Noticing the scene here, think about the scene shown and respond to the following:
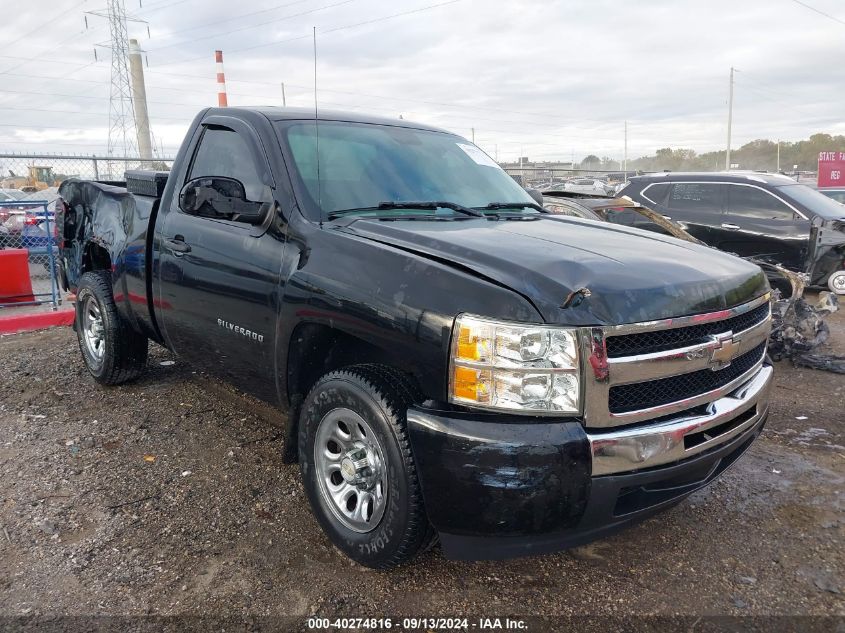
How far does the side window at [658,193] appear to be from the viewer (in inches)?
386

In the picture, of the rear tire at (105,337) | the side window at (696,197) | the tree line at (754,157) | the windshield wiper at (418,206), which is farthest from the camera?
the tree line at (754,157)

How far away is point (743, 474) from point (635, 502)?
1.72 metres

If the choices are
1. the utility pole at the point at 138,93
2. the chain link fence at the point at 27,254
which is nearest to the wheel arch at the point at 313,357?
the chain link fence at the point at 27,254

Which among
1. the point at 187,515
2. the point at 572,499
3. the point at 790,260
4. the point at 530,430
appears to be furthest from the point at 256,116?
the point at 790,260

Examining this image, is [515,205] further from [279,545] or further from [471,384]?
[279,545]

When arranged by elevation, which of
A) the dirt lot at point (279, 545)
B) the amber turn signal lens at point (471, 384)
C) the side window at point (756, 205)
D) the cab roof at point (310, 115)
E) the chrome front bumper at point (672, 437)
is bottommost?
the dirt lot at point (279, 545)

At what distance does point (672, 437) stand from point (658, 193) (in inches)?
325

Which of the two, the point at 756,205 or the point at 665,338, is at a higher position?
the point at 756,205

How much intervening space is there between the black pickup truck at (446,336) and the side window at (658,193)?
21.8 ft

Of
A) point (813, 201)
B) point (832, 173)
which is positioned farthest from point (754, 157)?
point (813, 201)

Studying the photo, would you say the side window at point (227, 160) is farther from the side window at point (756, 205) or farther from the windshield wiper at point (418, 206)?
the side window at point (756, 205)

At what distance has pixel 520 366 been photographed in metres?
2.22

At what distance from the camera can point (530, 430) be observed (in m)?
2.20

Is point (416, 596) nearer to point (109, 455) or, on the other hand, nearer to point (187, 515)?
point (187, 515)
